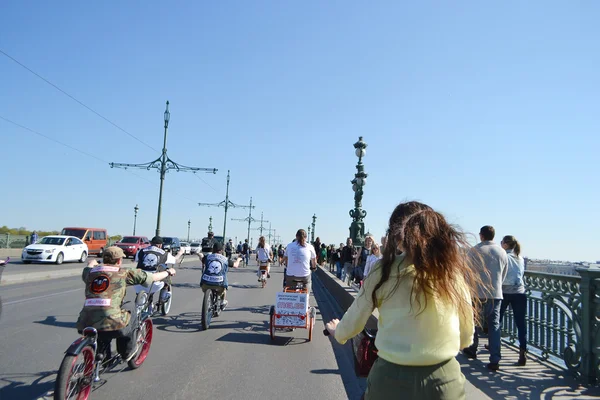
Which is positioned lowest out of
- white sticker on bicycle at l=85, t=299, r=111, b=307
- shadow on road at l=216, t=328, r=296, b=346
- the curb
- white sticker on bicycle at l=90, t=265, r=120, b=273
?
the curb

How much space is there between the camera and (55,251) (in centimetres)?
2489

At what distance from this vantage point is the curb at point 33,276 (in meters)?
15.9

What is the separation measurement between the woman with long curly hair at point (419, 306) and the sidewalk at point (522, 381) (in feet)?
8.86

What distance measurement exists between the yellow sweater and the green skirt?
34 mm

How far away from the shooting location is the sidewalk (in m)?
4.85

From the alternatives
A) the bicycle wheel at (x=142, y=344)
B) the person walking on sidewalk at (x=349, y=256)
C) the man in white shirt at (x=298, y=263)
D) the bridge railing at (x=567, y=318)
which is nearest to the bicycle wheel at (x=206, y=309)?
the man in white shirt at (x=298, y=263)

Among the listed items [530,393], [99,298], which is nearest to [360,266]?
[530,393]

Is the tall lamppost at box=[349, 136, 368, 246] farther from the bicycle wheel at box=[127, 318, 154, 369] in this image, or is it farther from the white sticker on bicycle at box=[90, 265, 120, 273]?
the white sticker on bicycle at box=[90, 265, 120, 273]

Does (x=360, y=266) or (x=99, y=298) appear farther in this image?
(x=360, y=266)

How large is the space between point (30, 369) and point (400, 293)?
529cm

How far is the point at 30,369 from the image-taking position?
5648mm

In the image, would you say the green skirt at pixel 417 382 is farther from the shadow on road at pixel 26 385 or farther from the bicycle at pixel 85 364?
the shadow on road at pixel 26 385

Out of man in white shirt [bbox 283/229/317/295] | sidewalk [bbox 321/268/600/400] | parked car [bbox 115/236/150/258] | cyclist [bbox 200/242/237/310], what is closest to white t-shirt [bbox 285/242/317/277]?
man in white shirt [bbox 283/229/317/295]

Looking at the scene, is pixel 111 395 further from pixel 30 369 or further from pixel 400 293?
pixel 400 293
